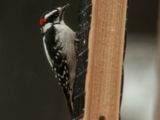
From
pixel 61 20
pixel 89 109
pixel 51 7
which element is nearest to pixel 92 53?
pixel 89 109

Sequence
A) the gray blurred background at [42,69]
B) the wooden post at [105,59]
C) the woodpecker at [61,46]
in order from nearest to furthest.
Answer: the wooden post at [105,59], the woodpecker at [61,46], the gray blurred background at [42,69]

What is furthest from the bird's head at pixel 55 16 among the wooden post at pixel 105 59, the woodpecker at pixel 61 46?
the wooden post at pixel 105 59

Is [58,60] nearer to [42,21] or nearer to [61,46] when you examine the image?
[61,46]

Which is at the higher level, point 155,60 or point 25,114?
point 155,60

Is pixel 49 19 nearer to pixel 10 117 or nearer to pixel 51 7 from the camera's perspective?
pixel 51 7

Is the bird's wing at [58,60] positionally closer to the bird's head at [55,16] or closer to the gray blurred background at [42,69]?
the bird's head at [55,16]

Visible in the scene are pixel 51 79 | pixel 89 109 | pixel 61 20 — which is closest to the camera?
pixel 89 109

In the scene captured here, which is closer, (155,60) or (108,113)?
(108,113)
